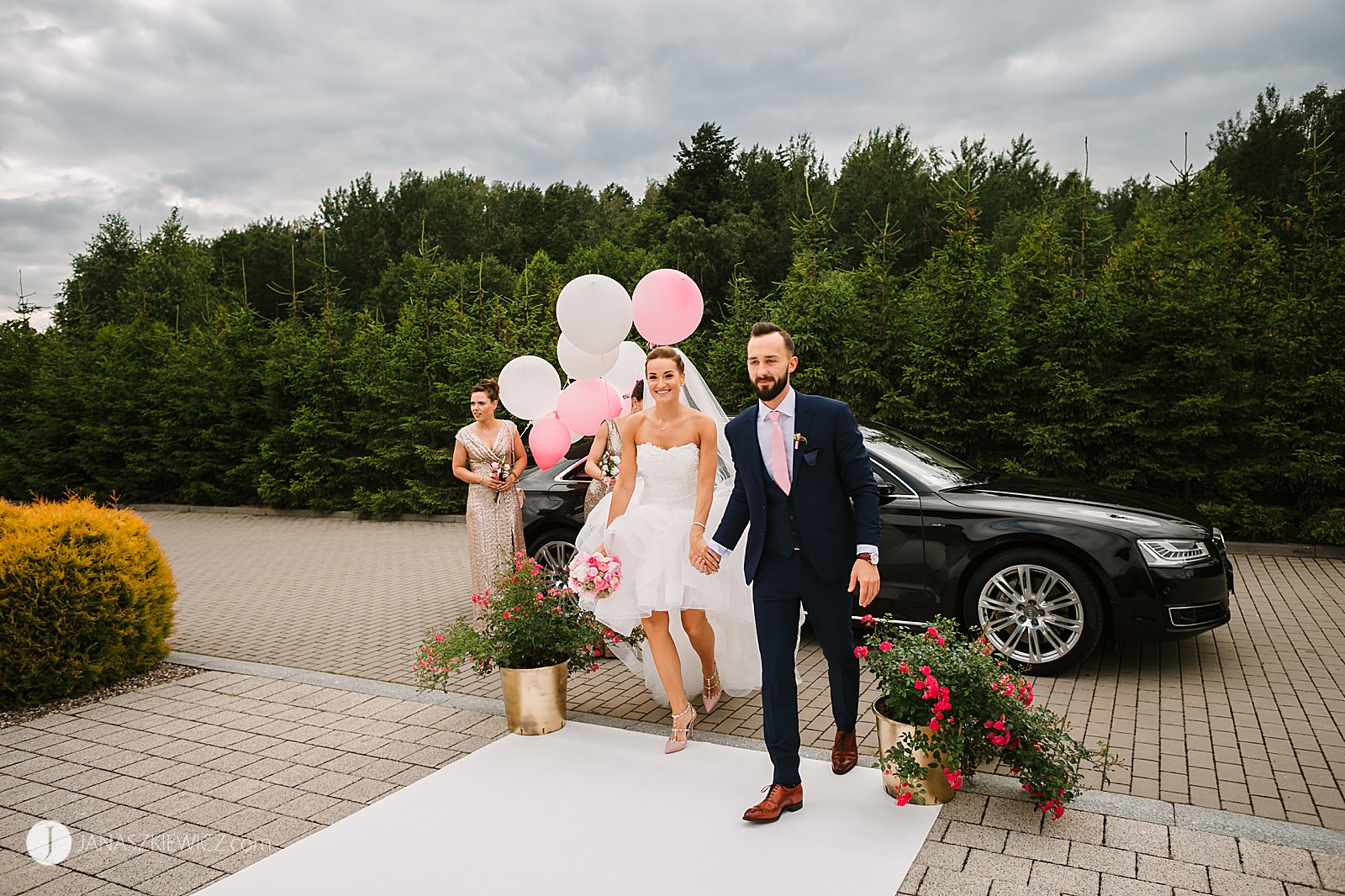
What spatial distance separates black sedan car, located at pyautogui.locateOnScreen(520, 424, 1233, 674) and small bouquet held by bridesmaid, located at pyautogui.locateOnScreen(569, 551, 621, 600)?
7.09ft

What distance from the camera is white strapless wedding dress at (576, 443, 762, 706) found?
4.65 meters

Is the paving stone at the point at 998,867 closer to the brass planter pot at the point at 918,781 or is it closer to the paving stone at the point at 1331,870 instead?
the brass planter pot at the point at 918,781

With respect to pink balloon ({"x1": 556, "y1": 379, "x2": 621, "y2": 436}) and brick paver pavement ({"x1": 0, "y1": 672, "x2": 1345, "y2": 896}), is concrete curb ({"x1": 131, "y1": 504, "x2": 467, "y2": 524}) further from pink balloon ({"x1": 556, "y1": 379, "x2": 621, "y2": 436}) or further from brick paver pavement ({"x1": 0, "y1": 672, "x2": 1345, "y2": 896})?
brick paver pavement ({"x1": 0, "y1": 672, "x2": 1345, "y2": 896})

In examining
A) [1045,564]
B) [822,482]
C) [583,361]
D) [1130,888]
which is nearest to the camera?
[1130,888]

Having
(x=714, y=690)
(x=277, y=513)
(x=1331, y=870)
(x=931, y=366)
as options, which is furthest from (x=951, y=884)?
(x=277, y=513)

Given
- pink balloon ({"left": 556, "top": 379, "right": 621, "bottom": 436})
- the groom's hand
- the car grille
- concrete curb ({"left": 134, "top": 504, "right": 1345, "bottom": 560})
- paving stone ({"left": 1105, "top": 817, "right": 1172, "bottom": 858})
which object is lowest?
concrete curb ({"left": 134, "top": 504, "right": 1345, "bottom": 560})

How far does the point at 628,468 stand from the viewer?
5094mm

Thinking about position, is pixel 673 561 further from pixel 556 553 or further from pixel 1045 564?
pixel 556 553

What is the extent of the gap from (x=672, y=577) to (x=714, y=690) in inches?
44.9

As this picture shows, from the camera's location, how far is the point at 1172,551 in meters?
5.52

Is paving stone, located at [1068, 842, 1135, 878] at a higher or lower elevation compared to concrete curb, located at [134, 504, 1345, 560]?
higher

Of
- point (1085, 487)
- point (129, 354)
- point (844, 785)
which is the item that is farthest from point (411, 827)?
point (129, 354)

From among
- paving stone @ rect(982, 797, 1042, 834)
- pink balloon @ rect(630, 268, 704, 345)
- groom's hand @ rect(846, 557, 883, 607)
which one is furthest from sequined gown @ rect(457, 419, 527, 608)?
paving stone @ rect(982, 797, 1042, 834)

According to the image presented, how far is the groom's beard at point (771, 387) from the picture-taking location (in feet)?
12.6
